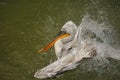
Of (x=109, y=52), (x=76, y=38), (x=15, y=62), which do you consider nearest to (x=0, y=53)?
(x=15, y=62)

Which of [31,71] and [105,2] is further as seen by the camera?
[105,2]

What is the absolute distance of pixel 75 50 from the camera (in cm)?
447

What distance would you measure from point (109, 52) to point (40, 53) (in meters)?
1.34

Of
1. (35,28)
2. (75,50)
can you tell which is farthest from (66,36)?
(35,28)

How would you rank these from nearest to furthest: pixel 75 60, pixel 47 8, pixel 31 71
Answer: pixel 75 60 < pixel 31 71 < pixel 47 8

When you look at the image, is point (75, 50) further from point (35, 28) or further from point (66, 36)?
point (35, 28)

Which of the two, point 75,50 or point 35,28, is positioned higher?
point 35,28

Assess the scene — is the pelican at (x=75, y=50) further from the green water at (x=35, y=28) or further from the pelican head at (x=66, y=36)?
the green water at (x=35, y=28)

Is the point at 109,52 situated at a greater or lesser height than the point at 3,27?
lesser

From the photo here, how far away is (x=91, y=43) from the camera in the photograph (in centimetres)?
452

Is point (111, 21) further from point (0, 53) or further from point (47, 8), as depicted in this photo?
point (0, 53)

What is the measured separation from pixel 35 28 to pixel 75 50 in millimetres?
1971

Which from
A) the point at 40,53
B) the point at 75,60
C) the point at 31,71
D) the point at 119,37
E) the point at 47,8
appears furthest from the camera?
the point at 47,8

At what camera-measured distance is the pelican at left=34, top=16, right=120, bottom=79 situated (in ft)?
14.4
